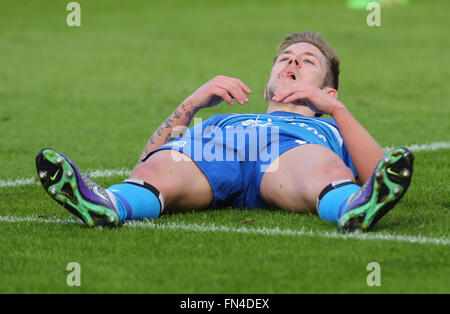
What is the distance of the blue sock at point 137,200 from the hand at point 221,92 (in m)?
0.73

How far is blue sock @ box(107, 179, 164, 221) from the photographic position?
15.0 ft

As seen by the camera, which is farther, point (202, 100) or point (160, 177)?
point (202, 100)

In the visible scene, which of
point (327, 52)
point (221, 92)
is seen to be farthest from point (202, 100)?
point (327, 52)

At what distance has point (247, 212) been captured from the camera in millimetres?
4992

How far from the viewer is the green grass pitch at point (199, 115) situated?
3.76 meters

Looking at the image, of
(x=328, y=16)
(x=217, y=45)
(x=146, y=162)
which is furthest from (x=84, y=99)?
(x=328, y=16)

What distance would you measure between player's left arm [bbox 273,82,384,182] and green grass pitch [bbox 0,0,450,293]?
37 cm

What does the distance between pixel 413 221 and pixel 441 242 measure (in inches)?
18.5

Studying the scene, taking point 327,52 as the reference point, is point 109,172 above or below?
below

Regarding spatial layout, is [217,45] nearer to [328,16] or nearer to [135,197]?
[328,16]

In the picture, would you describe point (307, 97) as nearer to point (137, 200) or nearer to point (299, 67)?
point (299, 67)

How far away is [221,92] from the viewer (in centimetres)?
509

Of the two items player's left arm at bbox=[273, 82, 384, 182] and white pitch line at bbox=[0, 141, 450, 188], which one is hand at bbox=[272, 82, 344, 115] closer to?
player's left arm at bbox=[273, 82, 384, 182]

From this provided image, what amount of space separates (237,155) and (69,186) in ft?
3.80
